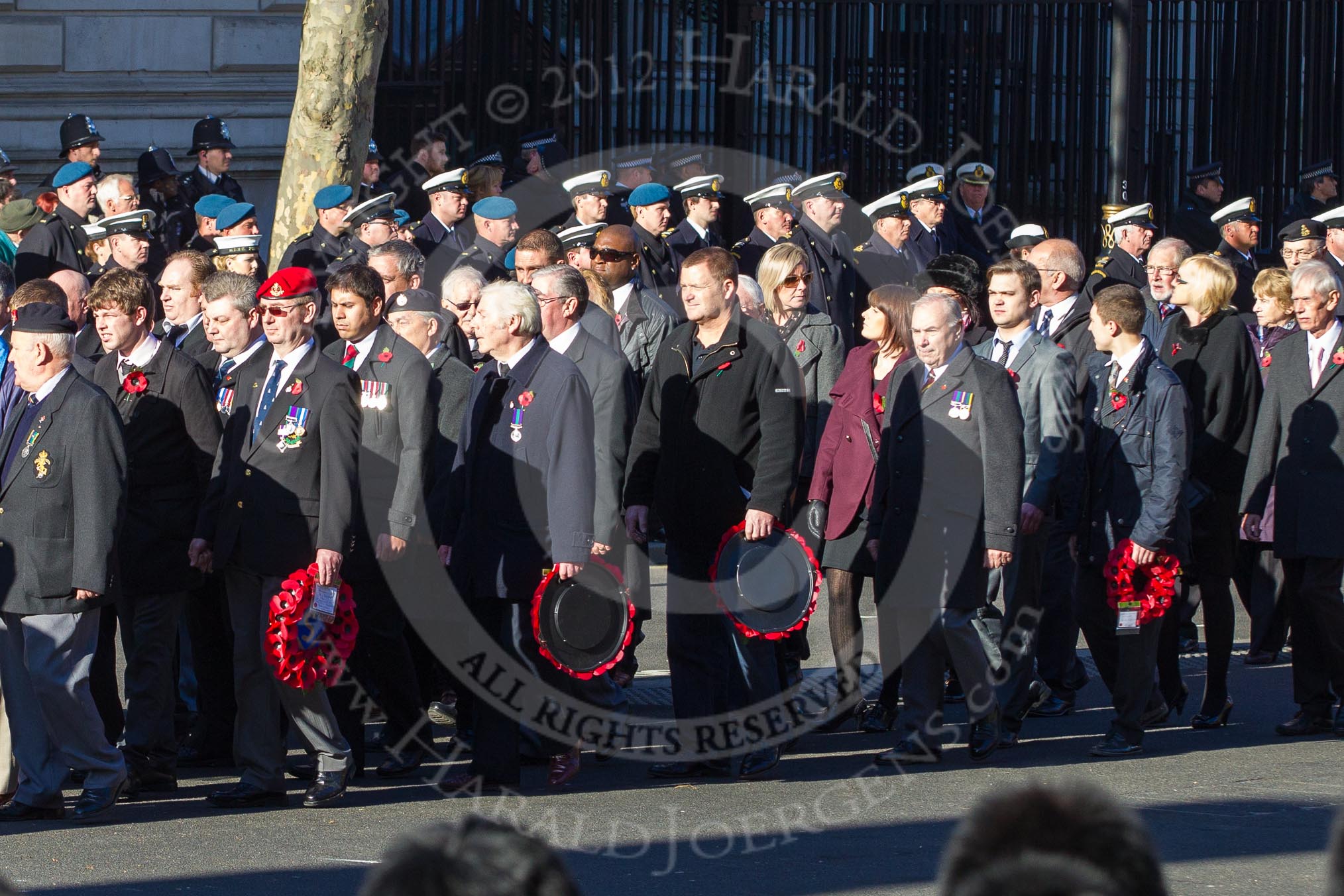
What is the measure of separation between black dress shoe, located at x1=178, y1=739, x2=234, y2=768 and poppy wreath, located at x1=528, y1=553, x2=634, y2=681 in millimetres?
1534

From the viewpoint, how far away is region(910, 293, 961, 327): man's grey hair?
7.53m

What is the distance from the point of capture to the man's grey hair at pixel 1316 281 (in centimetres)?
825

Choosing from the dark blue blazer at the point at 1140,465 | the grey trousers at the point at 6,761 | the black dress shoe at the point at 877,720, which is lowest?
the black dress shoe at the point at 877,720

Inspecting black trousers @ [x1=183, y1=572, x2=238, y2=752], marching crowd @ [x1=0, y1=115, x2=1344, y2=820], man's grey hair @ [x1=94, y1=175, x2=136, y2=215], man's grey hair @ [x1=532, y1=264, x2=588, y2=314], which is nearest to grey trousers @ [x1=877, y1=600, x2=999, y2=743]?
marching crowd @ [x1=0, y1=115, x2=1344, y2=820]

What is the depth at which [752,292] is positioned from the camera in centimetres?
873

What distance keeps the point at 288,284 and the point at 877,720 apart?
3.18 meters

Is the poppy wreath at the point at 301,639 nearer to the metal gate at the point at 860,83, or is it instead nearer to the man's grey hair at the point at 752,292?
the man's grey hair at the point at 752,292

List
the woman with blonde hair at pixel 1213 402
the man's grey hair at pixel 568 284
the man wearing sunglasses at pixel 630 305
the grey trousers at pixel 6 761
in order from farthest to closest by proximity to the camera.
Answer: the man wearing sunglasses at pixel 630 305 → the woman with blonde hair at pixel 1213 402 → the man's grey hair at pixel 568 284 → the grey trousers at pixel 6 761

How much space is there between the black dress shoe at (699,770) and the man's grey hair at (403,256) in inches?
114

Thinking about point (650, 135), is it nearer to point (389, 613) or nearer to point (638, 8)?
point (638, 8)

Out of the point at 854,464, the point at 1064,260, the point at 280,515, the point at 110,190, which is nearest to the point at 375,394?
the point at 280,515

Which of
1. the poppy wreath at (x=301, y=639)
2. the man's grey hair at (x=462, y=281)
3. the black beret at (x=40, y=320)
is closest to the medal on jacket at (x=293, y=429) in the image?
the poppy wreath at (x=301, y=639)

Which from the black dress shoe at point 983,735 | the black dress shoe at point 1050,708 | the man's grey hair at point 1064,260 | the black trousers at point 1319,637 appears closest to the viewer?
the black dress shoe at point 983,735

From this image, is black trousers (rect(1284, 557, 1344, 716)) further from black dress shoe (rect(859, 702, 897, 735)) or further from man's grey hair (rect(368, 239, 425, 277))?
man's grey hair (rect(368, 239, 425, 277))
